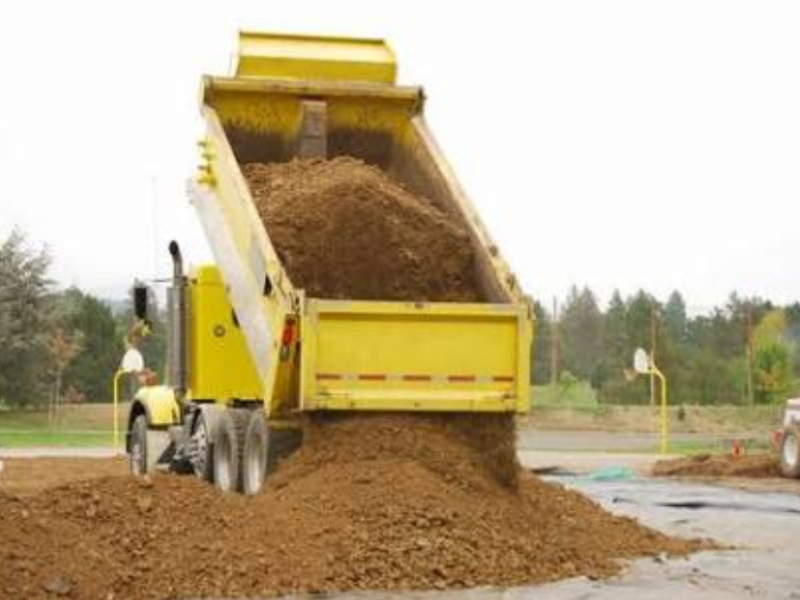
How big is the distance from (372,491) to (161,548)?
174cm

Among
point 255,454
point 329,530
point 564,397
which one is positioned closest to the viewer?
point 329,530

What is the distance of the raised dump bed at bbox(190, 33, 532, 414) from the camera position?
40.1ft

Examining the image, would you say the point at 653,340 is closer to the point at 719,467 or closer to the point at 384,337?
the point at 719,467

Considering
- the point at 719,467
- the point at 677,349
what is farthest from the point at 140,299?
the point at 677,349

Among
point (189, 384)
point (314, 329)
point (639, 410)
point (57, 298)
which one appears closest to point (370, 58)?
point (189, 384)

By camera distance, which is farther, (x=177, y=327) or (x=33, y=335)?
(x=33, y=335)

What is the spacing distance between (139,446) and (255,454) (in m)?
5.27

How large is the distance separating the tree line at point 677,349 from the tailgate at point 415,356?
28391 mm

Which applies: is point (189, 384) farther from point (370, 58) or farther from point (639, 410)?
point (639, 410)

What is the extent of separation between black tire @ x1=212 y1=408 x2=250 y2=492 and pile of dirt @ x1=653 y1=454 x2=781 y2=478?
34.8 ft

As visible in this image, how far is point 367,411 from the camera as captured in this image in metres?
12.3

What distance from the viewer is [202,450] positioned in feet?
51.9

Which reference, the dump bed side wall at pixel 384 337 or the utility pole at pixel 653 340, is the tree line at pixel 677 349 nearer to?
the utility pole at pixel 653 340

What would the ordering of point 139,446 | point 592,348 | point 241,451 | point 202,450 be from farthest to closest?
point 592,348, point 139,446, point 202,450, point 241,451
